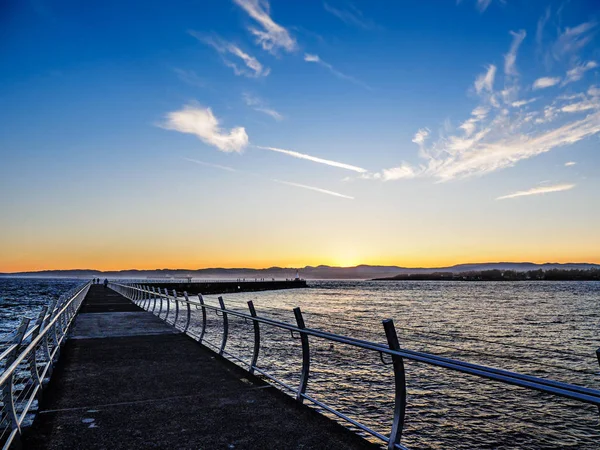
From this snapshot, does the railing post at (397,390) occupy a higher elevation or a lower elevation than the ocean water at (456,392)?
higher

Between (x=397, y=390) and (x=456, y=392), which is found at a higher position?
(x=397, y=390)

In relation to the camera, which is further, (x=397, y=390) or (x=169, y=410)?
(x=169, y=410)

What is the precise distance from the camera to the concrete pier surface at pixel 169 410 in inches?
181

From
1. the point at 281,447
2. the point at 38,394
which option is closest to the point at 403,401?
the point at 281,447

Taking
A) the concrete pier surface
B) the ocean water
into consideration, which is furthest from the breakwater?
the concrete pier surface

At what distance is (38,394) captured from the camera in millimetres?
6035

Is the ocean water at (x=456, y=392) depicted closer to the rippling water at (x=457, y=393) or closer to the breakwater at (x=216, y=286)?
the rippling water at (x=457, y=393)

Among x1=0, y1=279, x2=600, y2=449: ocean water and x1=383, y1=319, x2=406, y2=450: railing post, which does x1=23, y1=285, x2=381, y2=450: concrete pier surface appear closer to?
x1=383, y1=319, x2=406, y2=450: railing post

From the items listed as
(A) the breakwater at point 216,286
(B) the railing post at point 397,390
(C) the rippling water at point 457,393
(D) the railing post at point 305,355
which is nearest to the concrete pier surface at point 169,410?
(D) the railing post at point 305,355

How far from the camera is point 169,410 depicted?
5629 millimetres

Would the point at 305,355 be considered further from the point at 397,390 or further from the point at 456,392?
the point at 456,392

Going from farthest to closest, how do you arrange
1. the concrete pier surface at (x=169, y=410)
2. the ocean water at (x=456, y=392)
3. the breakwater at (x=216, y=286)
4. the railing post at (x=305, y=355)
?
1. the breakwater at (x=216, y=286)
2. the ocean water at (x=456, y=392)
3. the railing post at (x=305, y=355)
4. the concrete pier surface at (x=169, y=410)

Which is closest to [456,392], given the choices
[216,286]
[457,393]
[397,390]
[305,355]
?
[457,393]

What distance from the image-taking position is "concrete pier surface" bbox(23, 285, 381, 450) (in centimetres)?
460
